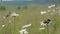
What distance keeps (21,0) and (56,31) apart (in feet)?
2.05

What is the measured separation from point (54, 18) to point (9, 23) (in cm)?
40

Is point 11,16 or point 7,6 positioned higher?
point 7,6

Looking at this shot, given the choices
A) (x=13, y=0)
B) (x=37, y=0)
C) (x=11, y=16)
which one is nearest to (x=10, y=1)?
(x=13, y=0)

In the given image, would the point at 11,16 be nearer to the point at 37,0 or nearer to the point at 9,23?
the point at 9,23

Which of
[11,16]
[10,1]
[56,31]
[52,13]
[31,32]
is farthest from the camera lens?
[10,1]

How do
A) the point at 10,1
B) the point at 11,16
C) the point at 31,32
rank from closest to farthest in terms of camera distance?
the point at 11,16, the point at 31,32, the point at 10,1

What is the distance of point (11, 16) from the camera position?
147cm

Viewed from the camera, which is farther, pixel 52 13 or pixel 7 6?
pixel 7 6

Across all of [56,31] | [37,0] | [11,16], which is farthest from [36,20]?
[11,16]

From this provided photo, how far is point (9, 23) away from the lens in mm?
1705

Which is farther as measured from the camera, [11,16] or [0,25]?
[0,25]

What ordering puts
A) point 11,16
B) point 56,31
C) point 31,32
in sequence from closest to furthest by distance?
point 11,16 < point 56,31 < point 31,32

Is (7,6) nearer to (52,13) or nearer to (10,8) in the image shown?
(10,8)

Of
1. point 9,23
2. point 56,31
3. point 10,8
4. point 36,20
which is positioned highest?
point 10,8
